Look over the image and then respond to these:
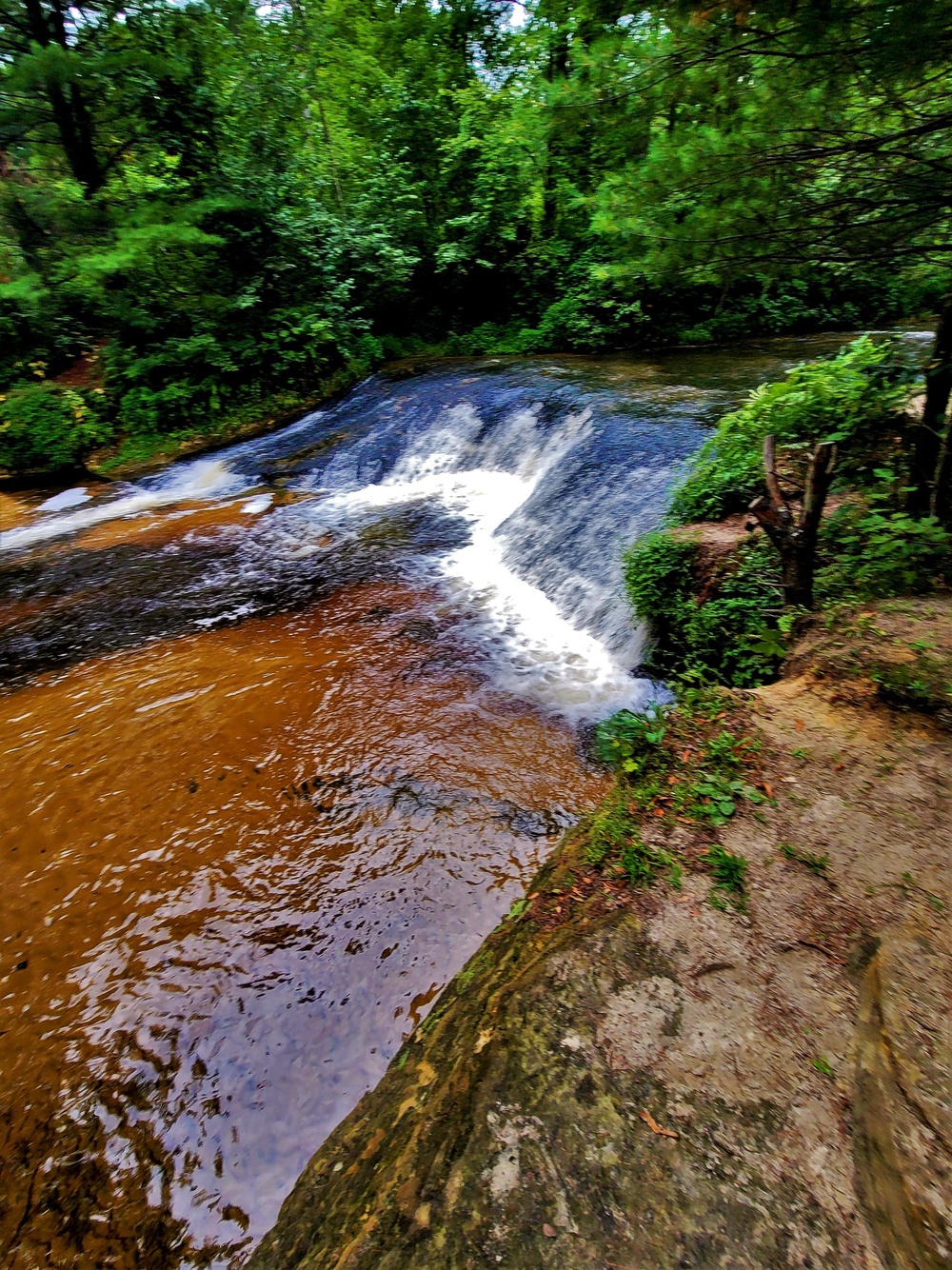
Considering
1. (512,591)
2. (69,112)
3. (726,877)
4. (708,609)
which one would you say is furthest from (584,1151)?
(69,112)

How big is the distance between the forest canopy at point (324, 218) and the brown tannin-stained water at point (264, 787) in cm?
303

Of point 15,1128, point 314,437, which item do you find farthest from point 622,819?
point 314,437

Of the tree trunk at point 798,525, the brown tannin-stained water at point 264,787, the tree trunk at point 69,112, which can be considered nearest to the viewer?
the brown tannin-stained water at point 264,787

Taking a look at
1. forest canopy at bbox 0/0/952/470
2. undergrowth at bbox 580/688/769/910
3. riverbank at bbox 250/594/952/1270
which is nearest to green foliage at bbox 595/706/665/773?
undergrowth at bbox 580/688/769/910

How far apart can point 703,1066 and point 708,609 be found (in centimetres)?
325

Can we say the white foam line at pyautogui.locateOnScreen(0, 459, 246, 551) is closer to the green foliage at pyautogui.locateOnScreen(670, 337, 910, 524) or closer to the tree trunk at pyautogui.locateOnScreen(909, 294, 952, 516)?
the green foliage at pyautogui.locateOnScreen(670, 337, 910, 524)

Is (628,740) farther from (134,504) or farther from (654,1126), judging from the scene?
(134,504)

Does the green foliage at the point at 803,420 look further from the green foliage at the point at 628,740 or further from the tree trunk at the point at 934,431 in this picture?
the green foliage at the point at 628,740

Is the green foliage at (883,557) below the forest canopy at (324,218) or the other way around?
below

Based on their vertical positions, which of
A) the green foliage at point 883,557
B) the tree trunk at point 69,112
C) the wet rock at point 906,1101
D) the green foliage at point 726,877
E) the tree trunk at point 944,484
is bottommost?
the green foliage at point 726,877

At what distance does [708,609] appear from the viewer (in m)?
4.56

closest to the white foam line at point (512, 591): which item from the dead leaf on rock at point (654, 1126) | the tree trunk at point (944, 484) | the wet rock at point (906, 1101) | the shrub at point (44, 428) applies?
the tree trunk at point (944, 484)

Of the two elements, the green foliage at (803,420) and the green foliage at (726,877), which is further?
the green foliage at (803,420)

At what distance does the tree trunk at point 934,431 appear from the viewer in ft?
11.6
